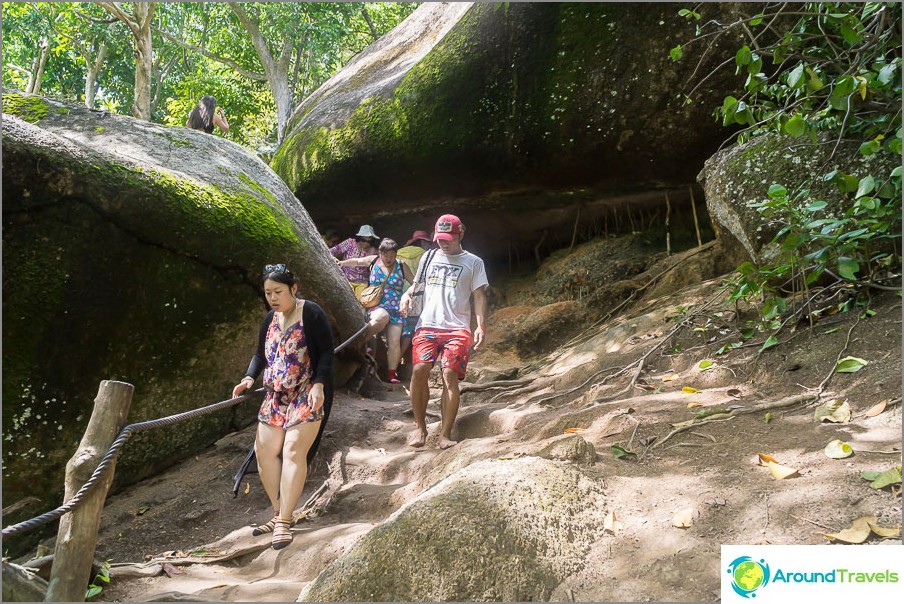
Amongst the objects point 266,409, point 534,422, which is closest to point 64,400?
point 266,409

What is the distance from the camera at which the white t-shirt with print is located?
4699 millimetres

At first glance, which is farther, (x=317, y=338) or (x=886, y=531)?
(x=317, y=338)

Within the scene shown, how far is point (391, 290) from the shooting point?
6.77 metres

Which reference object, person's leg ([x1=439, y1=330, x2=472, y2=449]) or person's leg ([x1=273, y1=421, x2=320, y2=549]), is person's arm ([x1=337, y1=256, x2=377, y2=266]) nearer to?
person's leg ([x1=439, y1=330, x2=472, y2=449])

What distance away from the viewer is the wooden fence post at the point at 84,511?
8.10ft

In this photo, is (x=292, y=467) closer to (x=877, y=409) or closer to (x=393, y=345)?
(x=877, y=409)

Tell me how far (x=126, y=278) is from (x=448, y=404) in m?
2.36

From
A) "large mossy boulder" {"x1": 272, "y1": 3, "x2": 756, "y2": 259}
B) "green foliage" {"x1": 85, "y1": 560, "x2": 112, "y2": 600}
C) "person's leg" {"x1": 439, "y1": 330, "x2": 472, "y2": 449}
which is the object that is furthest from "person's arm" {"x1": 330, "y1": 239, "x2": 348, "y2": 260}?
"green foliage" {"x1": 85, "y1": 560, "x2": 112, "y2": 600}

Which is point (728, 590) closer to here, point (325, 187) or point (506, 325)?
point (506, 325)

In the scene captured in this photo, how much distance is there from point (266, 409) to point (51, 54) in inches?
648

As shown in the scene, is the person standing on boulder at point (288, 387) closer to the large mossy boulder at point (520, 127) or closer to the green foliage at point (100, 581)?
the green foliage at point (100, 581)

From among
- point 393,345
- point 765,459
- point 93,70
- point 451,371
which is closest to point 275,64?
point 93,70

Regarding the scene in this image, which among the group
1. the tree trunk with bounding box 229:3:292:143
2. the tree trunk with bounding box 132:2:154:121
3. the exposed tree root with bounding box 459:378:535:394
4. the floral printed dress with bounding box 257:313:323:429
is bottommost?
the exposed tree root with bounding box 459:378:535:394

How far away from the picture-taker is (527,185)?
26.8 feet
